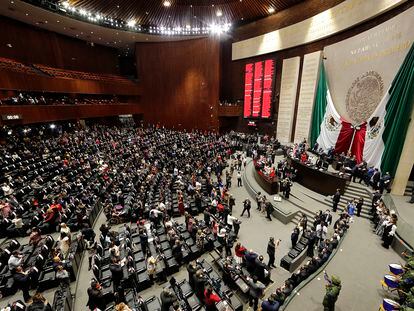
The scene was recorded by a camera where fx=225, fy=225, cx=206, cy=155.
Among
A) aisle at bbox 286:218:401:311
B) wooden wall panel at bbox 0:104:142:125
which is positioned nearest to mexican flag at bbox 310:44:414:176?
aisle at bbox 286:218:401:311

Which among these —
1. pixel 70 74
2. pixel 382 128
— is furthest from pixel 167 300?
pixel 70 74

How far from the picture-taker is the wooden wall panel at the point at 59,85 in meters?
16.3

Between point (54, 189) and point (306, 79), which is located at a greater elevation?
point (306, 79)

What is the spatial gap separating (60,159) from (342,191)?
1708cm

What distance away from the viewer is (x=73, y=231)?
8859mm

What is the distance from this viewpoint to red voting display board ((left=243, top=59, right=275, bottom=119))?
894 inches

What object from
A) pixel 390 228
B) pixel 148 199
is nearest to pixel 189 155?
pixel 148 199

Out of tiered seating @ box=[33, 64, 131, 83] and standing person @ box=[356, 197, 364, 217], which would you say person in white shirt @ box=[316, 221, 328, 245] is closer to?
standing person @ box=[356, 197, 364, 217]

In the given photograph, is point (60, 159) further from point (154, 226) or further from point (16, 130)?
point (154, 226)

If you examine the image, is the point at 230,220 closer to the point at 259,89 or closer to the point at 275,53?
the point at 259,89

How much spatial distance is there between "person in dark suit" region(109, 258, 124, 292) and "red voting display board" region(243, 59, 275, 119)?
66.8 ft

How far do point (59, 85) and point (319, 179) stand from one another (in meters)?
22.8

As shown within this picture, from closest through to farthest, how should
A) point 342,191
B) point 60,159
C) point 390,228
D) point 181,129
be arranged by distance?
point 390,228 → point 342,191 → point 60,159 → point 181,129

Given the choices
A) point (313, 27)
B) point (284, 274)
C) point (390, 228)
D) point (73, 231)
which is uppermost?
point (313, 27)
